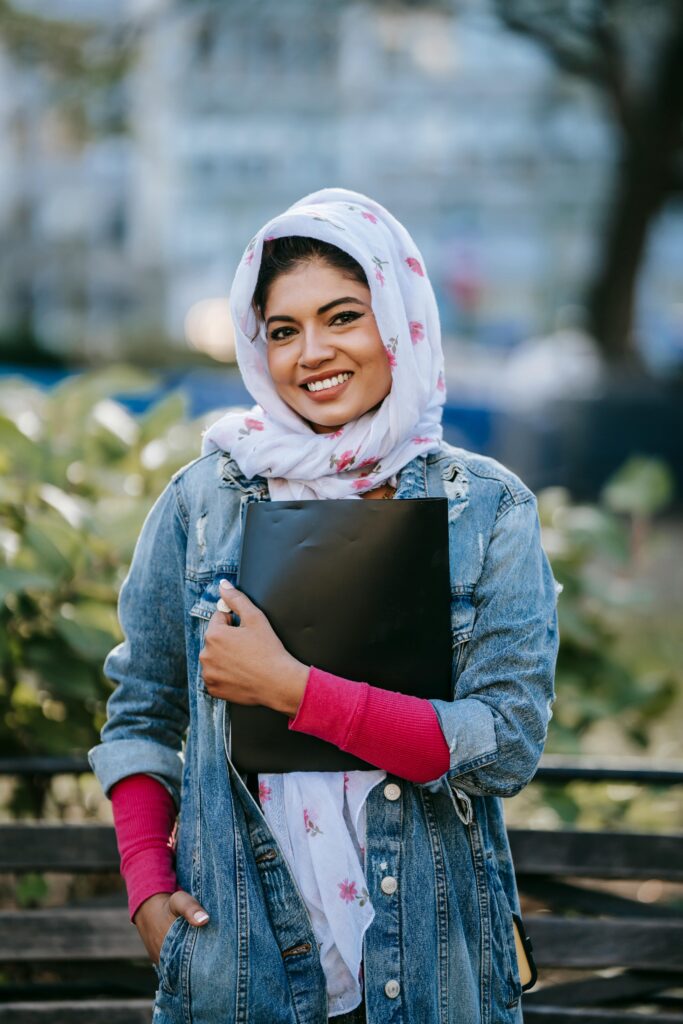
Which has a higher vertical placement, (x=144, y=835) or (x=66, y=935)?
(x=144, y=835)

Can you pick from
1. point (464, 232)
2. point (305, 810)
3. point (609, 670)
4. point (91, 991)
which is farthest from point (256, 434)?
point (464, 232)

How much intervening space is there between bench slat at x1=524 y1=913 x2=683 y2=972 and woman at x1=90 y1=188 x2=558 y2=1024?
0.57 meters

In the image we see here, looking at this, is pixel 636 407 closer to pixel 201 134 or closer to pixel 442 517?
pixel 442 517

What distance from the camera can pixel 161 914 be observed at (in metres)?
1.84

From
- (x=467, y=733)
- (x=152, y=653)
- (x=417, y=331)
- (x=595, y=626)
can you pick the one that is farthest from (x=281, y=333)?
(x=595, y=626)

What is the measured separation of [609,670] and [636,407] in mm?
6536

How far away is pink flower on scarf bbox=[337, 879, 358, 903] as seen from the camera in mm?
1808

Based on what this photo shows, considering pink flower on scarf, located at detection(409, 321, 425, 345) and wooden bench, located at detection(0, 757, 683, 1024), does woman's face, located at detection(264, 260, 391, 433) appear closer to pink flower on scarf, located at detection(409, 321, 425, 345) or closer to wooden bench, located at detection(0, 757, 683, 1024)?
pink flower on scarf, located at detection(409, 321, 425, 345)

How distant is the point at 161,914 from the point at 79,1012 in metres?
0.75

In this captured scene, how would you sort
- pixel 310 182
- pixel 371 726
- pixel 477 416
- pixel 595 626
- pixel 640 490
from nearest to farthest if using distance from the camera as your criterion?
pixel 371 726
pixel 595 626
pixel 640 490
pixel 477 416
pixel 310 182

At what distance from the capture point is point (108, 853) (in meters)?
2.47

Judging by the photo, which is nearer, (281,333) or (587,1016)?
(281,333)

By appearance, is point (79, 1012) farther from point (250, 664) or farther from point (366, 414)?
point (366, 414)

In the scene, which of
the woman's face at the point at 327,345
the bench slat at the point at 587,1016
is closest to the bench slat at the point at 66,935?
the bench slat at the point at 587,1016
